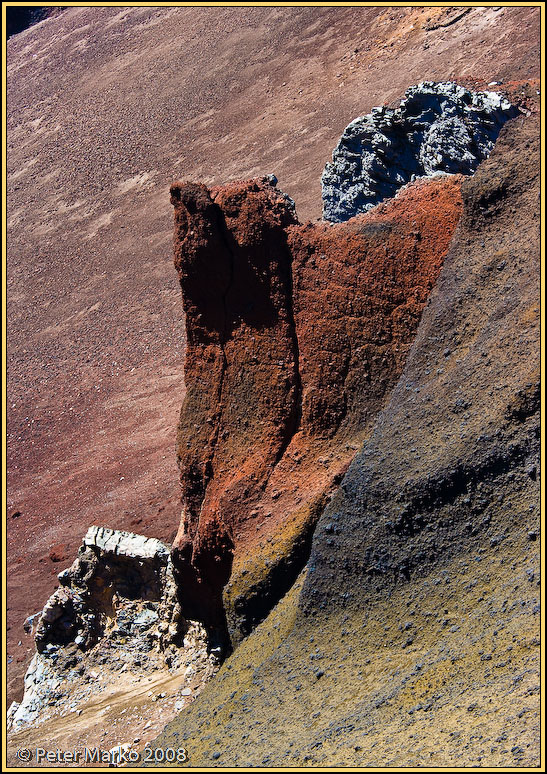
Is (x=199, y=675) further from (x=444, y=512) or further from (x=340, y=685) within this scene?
(x=444, y=512)

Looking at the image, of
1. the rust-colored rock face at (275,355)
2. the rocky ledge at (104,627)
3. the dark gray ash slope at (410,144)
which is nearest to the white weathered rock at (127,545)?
the rocky ledge at (104,627)

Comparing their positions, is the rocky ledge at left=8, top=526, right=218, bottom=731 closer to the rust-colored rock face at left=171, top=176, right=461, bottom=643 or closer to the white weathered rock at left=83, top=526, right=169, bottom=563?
the white weathered rock at left=83, top=526, right=169, bottom=563

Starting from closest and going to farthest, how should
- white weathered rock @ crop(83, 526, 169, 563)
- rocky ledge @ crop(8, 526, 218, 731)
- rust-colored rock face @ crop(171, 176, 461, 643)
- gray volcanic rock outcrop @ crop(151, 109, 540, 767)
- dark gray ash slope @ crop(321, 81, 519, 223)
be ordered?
gray volcanic rock outcrop @ crop(151, 109, 540, 767), rust-colored rock face @ crop(171, 176, 461, 643), dark gray ash slope @ crop(321, 81, 519, 223), rocky ledge @ crop(8, 526, 218, 731), white weathered rock @ crop(83, 526, 169, 563)

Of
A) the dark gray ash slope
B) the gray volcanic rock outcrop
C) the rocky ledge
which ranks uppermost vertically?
the dark gray ash slope

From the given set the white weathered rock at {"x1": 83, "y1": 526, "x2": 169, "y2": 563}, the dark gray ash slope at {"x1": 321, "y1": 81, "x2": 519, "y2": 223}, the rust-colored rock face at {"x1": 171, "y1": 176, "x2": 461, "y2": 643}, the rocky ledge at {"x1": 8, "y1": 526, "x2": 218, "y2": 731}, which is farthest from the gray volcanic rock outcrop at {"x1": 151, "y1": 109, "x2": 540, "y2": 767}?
the white weathered rock at {"x1": 83, "y1": 526, "x2": 169, "y2": 563}

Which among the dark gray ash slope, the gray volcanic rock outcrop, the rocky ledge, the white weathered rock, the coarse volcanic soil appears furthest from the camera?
the coarse volcanic soil

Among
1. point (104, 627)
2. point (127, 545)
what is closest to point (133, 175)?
point (127, 545)

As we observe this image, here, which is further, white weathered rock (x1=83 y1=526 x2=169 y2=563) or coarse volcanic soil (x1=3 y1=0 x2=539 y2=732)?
coarse volcanic soil (x1=3 y1=0 x2=539 y2=732)

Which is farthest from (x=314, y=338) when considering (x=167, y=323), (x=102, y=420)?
(x=167, y=323)
